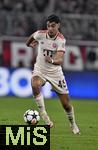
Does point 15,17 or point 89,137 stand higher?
point 15,17

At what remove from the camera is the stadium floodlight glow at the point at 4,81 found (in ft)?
80.2

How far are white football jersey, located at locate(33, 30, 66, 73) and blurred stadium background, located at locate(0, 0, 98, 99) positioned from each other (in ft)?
33.0

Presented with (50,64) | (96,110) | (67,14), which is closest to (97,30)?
(67,14)

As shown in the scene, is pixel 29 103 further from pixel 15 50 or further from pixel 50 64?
pixel 50 64

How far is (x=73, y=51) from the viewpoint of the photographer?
1009 inches

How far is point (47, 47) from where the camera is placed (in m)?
14.2

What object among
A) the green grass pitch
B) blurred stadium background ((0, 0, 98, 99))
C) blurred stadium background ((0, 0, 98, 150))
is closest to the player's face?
the green grass pitch

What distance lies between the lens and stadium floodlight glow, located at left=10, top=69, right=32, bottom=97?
24.6m

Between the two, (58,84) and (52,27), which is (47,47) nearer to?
(52,27)

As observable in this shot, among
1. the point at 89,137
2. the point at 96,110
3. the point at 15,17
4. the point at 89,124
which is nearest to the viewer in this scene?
the point at 89,137

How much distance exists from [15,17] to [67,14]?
1.89 meters

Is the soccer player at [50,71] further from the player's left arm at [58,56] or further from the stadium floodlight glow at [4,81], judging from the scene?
the stadium floodlight glow at [4,81]

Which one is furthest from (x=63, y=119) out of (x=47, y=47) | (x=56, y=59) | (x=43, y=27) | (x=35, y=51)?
(x=35, y=51)

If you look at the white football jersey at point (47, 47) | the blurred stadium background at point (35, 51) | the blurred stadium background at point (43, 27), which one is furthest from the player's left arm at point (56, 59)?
the blurred stadium background at point (43, 27)
